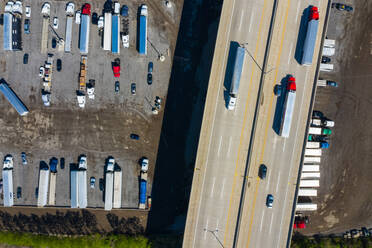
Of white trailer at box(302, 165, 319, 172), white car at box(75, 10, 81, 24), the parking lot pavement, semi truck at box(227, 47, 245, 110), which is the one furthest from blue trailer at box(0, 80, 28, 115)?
white trailer at box(302, 165, 319, 172)

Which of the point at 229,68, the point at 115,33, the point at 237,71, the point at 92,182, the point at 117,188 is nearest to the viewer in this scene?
the point at 237,71

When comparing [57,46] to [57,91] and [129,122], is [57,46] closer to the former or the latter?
[57,91]

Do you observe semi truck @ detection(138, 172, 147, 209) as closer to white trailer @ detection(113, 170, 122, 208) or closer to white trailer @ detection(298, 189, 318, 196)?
white trailer @ detection(113, 170, 122, 208)

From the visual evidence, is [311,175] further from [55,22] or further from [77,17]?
[55,22]

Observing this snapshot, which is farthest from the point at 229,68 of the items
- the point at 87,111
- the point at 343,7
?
the point at 87,111

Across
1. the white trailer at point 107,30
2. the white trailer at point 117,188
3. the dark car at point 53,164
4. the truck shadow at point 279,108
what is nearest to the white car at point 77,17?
the white trailer at point 107,30

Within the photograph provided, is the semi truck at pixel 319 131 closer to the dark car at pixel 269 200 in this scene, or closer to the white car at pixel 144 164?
the dark car at pixel 269 200
